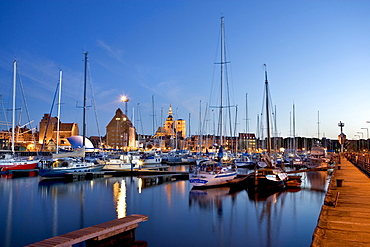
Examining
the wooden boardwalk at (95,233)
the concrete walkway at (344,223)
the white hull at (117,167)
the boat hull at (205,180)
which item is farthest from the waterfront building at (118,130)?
the concrete walkway at (344,223)

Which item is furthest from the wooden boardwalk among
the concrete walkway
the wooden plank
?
the concrete walkway

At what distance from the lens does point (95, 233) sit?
12141mm

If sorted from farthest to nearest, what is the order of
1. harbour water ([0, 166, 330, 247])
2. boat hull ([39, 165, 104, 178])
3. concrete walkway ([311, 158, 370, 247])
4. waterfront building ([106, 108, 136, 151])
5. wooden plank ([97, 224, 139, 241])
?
waterfront building ([106, 108, 136, 151])
boat hull ([39, 165, 104, 178])
harbour water ([0, 166, 330, 247])
wooden plank ([97, 224, 139, 241])
concrete walkway ([311, 158, 370, 247])

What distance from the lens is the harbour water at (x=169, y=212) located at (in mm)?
16672

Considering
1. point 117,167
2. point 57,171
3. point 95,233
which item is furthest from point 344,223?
point 117,167

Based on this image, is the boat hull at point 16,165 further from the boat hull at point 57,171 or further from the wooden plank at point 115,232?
the wooden plank at point 115,232

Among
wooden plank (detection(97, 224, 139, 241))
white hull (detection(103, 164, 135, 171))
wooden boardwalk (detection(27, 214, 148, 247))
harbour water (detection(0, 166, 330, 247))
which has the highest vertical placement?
wooden boardwalk (detection(27, 214, 148, 247))

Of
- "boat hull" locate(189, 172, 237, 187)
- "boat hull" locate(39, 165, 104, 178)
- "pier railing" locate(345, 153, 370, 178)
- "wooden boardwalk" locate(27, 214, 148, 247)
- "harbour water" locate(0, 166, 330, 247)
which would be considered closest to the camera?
"wooden boardwalk" locate(27, 214, 148, 247)

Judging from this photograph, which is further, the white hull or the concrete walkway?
the white hull

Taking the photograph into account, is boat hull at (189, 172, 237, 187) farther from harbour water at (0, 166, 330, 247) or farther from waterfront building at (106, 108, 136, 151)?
waterfront building at (106, 108, 136, 151)

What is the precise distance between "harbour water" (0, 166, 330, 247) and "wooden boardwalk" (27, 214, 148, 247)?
1917mm

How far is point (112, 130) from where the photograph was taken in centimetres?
16762

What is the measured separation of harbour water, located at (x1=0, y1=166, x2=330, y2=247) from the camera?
656 inches

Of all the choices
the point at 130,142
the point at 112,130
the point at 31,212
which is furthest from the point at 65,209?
the point at 112,130
